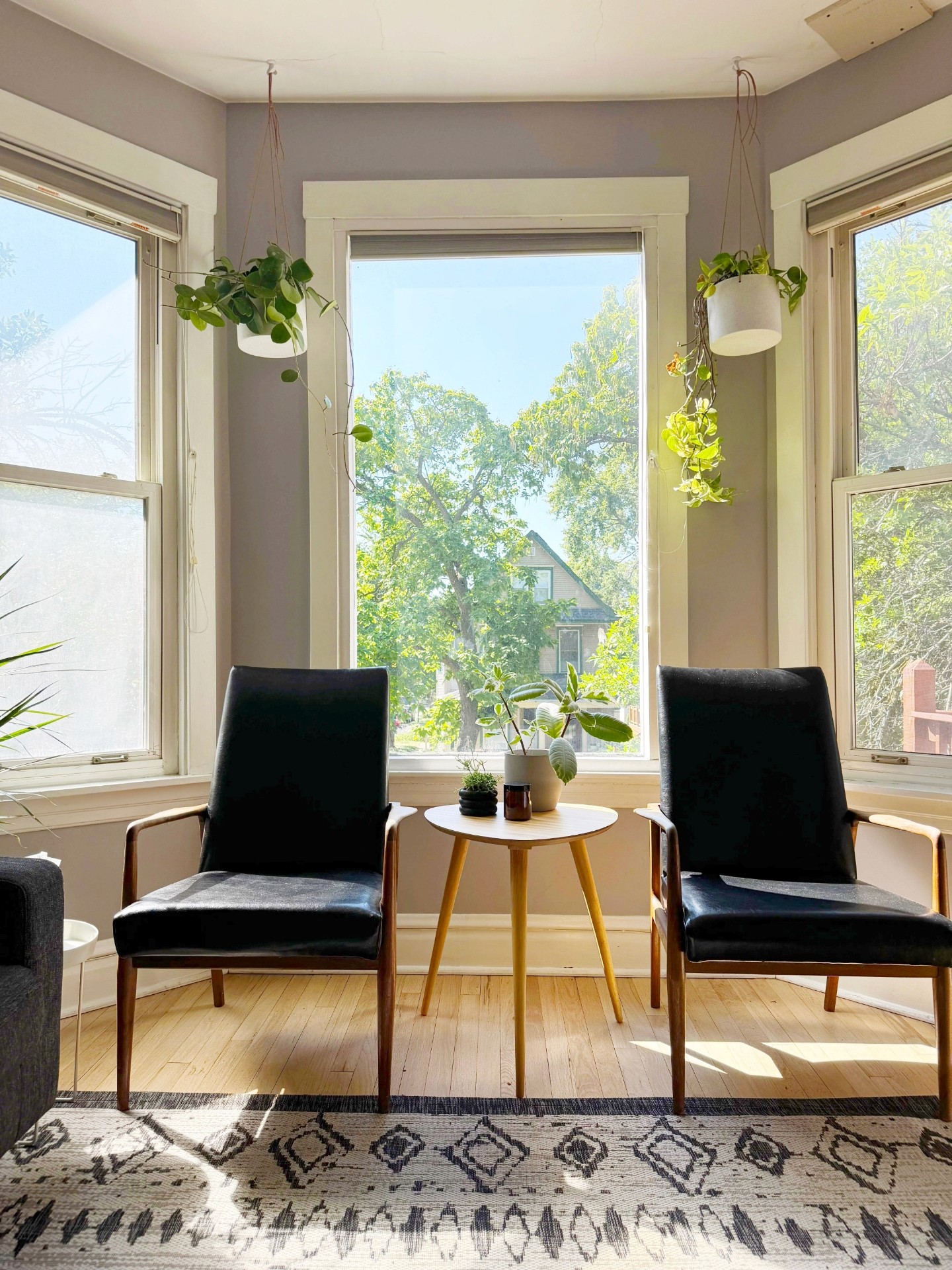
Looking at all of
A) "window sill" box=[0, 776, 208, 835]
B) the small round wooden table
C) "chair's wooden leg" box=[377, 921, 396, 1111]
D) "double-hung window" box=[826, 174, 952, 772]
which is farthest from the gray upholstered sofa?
"double-hung window" box=[826, 174, 952, 772]

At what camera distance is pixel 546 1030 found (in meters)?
2.18

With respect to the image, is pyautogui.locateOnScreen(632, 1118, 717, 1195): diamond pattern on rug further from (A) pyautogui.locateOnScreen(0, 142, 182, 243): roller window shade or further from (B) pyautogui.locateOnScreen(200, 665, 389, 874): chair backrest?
(A) pyautogui.locateOnScreen(0, 142, 182, 243): roller window shade

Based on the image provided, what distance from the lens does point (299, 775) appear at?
87.0 inches

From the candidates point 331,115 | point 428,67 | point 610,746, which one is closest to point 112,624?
point 610,746

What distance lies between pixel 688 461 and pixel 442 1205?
2.05 m

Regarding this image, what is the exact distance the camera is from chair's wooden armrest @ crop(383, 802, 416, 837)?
1.93m

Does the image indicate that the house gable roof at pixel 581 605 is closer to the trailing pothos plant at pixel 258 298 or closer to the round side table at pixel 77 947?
the trailing pothos plant at pixel 258 298

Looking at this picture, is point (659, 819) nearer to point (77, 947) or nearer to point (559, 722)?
→ point (559, 722)

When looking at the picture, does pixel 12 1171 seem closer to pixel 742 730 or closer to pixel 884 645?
pixel 742 730

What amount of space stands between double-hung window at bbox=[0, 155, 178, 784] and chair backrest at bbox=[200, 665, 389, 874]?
1.60 ft

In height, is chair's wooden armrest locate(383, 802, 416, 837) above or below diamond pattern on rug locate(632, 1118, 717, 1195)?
above

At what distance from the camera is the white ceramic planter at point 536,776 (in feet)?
7.46

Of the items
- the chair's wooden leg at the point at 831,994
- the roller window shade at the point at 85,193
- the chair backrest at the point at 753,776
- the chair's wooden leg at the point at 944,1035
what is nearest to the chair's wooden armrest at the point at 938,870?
the chair's wooden leg at the point at 944,1035

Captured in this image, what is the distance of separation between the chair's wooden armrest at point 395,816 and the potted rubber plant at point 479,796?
0.18m
